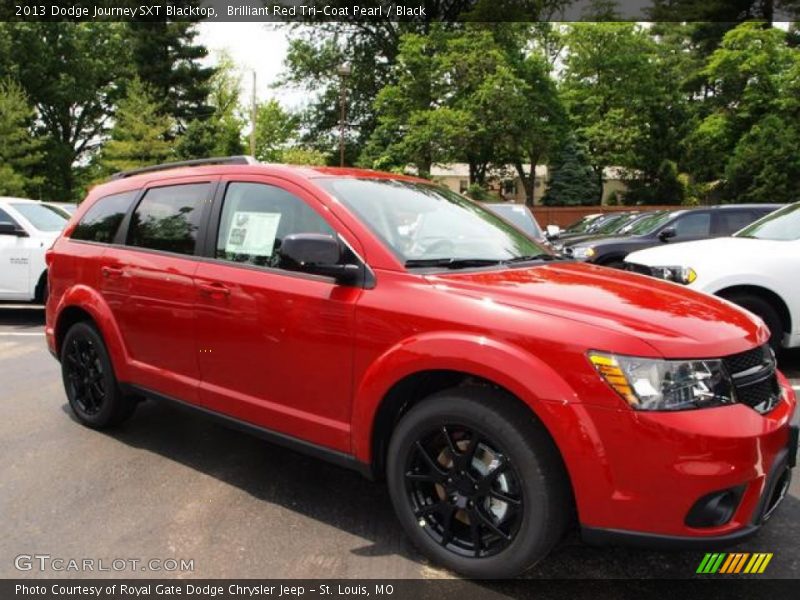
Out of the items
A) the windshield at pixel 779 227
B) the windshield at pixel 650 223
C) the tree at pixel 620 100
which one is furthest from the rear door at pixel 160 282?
the tree at pixel 620 100

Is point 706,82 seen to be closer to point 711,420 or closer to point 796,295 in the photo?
point 796,295

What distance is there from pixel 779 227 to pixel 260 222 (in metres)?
5.12

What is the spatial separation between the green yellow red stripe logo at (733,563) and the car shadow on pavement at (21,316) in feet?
28.9

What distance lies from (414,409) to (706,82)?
4718 cm

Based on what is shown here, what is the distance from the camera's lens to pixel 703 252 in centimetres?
623

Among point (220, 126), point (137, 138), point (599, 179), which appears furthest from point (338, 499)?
point (220, 126)

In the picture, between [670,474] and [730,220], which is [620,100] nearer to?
[730,220]

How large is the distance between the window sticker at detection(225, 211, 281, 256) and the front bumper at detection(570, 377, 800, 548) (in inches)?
74.3

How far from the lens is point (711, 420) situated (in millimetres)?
2422

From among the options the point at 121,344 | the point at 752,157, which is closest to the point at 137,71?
the point at 752,157

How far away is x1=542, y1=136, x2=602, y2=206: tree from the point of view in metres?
38.2

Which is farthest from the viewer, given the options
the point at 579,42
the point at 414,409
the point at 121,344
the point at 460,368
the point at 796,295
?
the point at 579,42

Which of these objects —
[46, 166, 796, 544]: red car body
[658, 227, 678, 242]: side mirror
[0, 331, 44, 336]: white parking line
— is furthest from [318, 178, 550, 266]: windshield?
[658, 227, 678, 242]: side mirror

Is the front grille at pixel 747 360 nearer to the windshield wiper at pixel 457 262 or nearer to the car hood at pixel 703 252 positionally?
the windshield wiper at pixel 457 262
